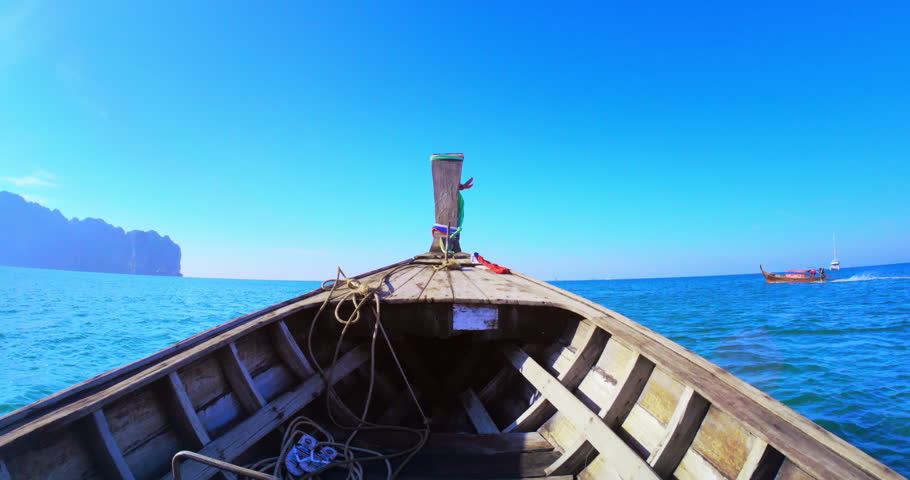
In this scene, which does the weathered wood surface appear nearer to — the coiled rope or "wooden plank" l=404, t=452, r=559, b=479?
the coiled rope

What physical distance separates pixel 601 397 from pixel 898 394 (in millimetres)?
7667

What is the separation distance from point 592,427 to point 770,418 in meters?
0.85

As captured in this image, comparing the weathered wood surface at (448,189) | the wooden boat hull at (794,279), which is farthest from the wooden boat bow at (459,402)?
the wooden boat hull at (794,279)

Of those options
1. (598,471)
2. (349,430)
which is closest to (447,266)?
(349,430)

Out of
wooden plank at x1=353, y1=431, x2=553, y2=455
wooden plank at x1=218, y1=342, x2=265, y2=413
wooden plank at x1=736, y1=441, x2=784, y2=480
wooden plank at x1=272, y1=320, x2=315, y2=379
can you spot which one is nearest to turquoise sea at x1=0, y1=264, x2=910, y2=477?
wooden plank at x1=736, y1=441, x2=784, y2=480

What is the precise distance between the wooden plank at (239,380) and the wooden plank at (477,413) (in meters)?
1.56

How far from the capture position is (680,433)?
195 centimetres

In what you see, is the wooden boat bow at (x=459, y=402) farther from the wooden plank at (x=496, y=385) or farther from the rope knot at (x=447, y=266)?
the rope knot at (x=447, y=266)

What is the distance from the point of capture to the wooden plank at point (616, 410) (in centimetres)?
226

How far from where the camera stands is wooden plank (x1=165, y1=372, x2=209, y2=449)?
198 centimetres

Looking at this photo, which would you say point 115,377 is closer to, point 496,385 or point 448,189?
point 496,385

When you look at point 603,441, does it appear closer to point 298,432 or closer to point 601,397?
point 601,397

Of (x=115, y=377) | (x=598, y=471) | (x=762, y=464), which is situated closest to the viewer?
(x=762, y=464)

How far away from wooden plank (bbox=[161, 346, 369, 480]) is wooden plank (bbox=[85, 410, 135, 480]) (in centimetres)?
19
